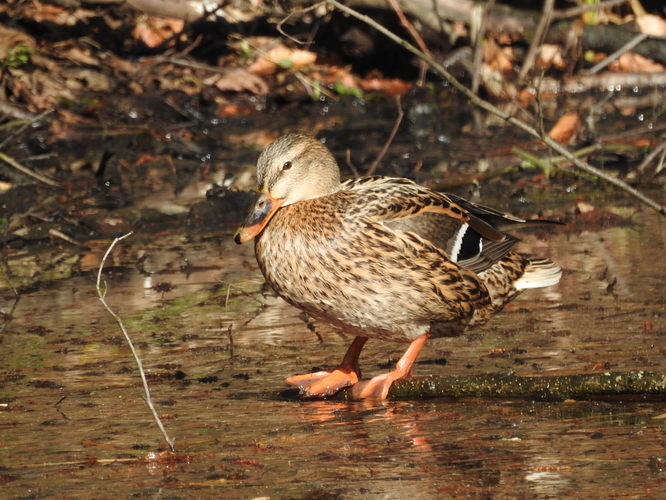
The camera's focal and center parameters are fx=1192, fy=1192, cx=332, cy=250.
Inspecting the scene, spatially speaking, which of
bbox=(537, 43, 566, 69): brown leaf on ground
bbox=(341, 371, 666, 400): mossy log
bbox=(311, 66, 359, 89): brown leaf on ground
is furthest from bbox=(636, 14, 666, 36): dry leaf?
bbox=(341, 371, 666, 400): mossy log

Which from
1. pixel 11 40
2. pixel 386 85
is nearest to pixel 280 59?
pixel 386 85

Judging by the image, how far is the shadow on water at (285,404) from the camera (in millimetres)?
3463

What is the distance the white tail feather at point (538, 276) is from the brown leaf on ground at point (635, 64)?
7.02m

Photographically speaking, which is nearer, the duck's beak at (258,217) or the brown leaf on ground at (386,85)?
the duck's beak at (258,217)

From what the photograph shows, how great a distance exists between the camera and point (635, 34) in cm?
1182

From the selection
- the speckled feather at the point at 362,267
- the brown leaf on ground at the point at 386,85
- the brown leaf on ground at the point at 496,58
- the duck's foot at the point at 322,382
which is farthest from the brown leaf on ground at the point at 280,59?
the duck's foot at the point at 322,382

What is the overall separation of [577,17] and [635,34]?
0.66m

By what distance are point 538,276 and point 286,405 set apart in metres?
1.56

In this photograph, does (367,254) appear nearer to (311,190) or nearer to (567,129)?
(311,190)

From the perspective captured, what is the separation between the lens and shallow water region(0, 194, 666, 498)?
3.46 meters

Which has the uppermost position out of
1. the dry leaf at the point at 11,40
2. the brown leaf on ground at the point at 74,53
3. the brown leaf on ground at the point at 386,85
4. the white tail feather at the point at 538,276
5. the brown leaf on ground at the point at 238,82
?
the white tail feather at the point at 538,276

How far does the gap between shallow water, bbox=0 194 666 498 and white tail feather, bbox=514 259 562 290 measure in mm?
165

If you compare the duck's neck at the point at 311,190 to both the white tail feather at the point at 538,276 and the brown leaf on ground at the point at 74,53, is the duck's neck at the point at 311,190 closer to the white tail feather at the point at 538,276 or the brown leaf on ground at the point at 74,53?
the white tail feather at the point at 538,276

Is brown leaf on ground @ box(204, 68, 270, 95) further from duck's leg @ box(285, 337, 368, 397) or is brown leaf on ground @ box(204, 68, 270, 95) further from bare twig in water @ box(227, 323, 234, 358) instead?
duck's leg @ box(285, 337, 368, 397)
